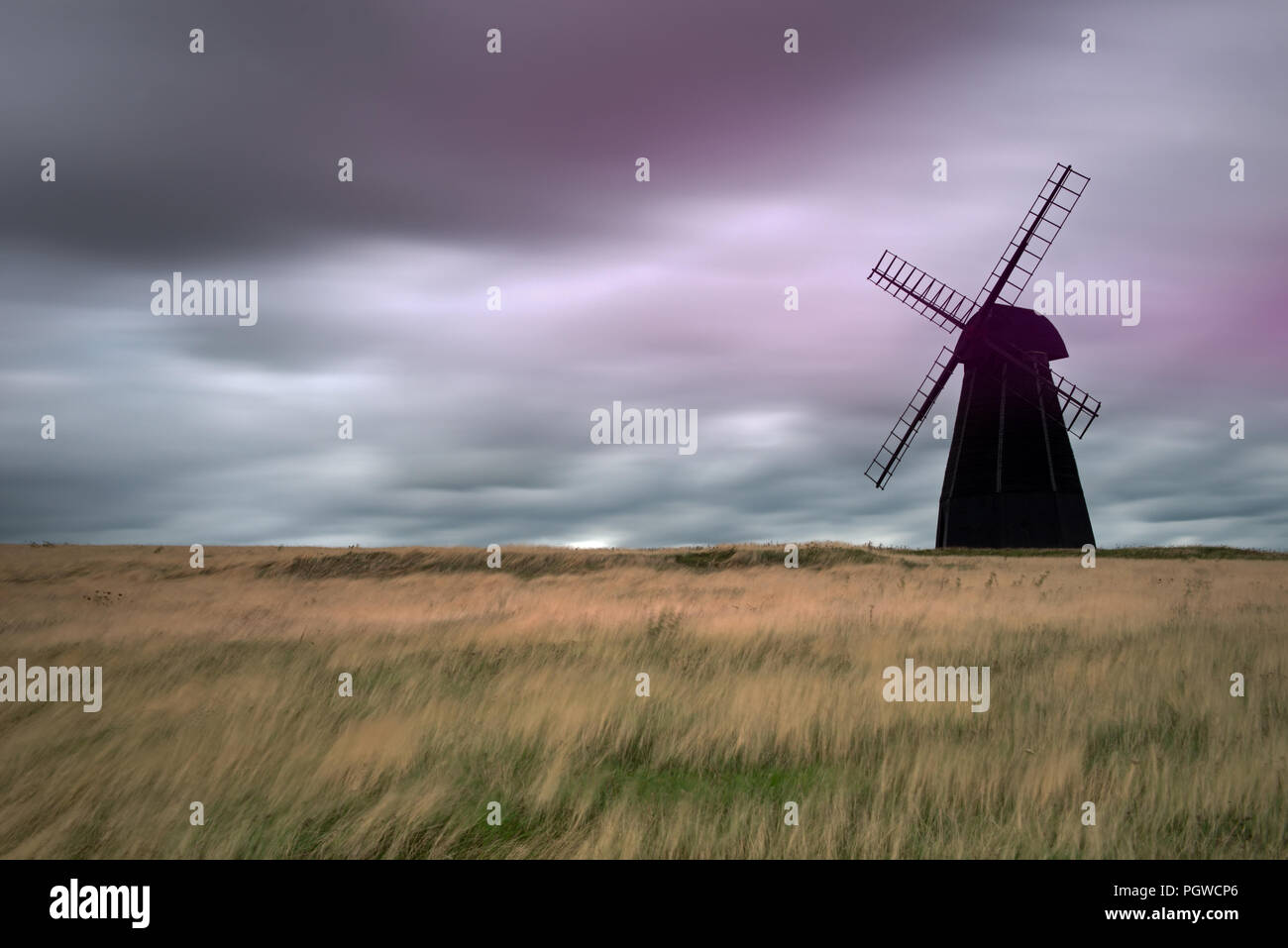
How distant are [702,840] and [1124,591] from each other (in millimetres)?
16099

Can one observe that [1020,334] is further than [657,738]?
Yes

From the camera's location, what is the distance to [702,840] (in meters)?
4.72

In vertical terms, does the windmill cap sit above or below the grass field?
above

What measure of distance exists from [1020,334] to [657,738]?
107 ft

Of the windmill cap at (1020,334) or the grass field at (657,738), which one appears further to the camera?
the windmill cap at (1020,334)

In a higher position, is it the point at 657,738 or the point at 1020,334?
the point at 1020,334

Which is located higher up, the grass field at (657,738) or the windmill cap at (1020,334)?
the windmill cap at (1020,334)

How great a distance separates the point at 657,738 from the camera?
6629mm

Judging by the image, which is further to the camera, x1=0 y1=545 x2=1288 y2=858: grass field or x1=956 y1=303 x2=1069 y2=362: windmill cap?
x1=956 y1=303 x2=1069 y2=362: windmill cap

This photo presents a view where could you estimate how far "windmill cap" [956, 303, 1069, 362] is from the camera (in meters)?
34.0

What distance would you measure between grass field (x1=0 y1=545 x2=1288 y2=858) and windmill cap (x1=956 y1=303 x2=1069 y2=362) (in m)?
22.1

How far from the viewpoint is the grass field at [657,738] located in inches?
195

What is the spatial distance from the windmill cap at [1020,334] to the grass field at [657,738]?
2214 cm

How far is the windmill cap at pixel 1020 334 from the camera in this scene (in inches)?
1337
